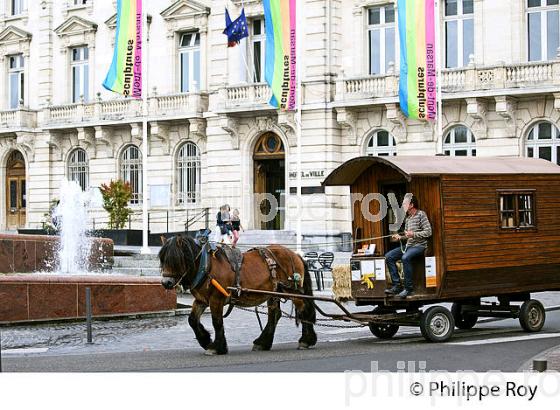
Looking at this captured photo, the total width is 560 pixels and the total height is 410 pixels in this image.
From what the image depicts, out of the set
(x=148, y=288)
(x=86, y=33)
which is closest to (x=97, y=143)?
(x=86, y=33)

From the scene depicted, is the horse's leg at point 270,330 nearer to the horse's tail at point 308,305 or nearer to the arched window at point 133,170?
the horse's tail at point 308,305

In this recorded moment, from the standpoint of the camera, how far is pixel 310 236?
127 feet

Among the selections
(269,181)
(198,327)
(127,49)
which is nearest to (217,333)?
(198,327)

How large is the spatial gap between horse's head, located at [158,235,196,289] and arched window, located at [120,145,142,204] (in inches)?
1203

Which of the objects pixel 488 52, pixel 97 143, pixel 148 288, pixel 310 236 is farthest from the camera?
pixel 97 143

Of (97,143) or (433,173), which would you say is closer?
(433,173)

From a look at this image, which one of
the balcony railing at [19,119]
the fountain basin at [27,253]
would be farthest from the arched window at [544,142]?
the balcony railing at [19,119]

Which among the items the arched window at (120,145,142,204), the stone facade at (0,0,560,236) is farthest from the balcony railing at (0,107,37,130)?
the arched window at (120,145,142,204)

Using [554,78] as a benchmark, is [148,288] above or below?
below

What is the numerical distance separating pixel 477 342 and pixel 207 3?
94.3ft

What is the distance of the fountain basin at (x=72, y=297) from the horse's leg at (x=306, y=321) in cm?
596

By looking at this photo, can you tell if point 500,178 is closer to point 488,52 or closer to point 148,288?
point 148,288

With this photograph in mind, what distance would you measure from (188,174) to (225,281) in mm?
28667

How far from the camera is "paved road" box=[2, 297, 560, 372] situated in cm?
1409
